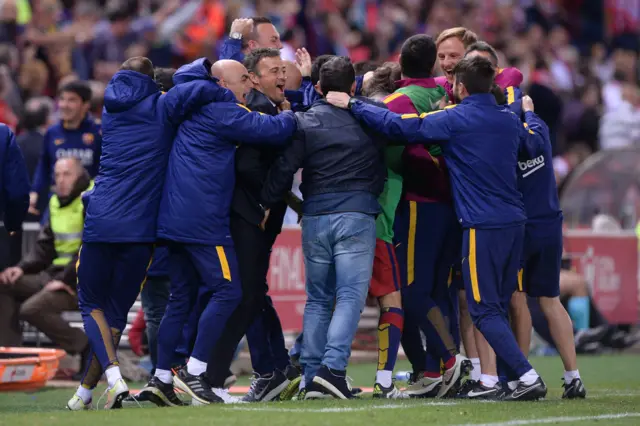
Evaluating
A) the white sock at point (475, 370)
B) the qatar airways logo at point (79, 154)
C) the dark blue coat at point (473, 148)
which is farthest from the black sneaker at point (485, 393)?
the qatar airways logo at point (79, 154)

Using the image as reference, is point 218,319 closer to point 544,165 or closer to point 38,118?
point 544,165

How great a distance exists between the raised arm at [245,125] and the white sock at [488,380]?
2.01m

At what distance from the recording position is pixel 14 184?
8.77 metres

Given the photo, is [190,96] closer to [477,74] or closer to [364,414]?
[477,74]

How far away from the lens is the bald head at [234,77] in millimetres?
8422

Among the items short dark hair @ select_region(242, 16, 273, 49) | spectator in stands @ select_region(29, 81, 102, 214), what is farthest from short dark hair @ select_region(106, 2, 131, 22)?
short dark hair @ select_region(242, 16, 273, 49)

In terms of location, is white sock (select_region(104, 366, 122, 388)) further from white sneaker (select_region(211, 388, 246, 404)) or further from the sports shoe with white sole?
the sports shoe with white sole

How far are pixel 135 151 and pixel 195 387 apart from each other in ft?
4.91

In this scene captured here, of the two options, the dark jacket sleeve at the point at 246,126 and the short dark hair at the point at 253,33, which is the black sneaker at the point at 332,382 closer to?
the dark jacket sleeve at the point at 246,126

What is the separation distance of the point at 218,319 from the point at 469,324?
2.09 m

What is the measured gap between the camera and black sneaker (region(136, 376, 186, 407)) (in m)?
8.07

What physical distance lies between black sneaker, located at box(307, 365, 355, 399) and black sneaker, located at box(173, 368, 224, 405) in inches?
25.3

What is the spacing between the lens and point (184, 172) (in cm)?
806

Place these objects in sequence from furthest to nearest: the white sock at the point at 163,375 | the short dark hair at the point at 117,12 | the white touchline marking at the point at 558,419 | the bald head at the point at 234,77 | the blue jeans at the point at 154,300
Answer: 1. the short dark hair at the point at 117,12
2. the blue jeans at the point at 154,300
3. the bald head at the point at 234,77
4. the white sock at the point at 163,375
5. the white touchline marking at the point at 558,419
